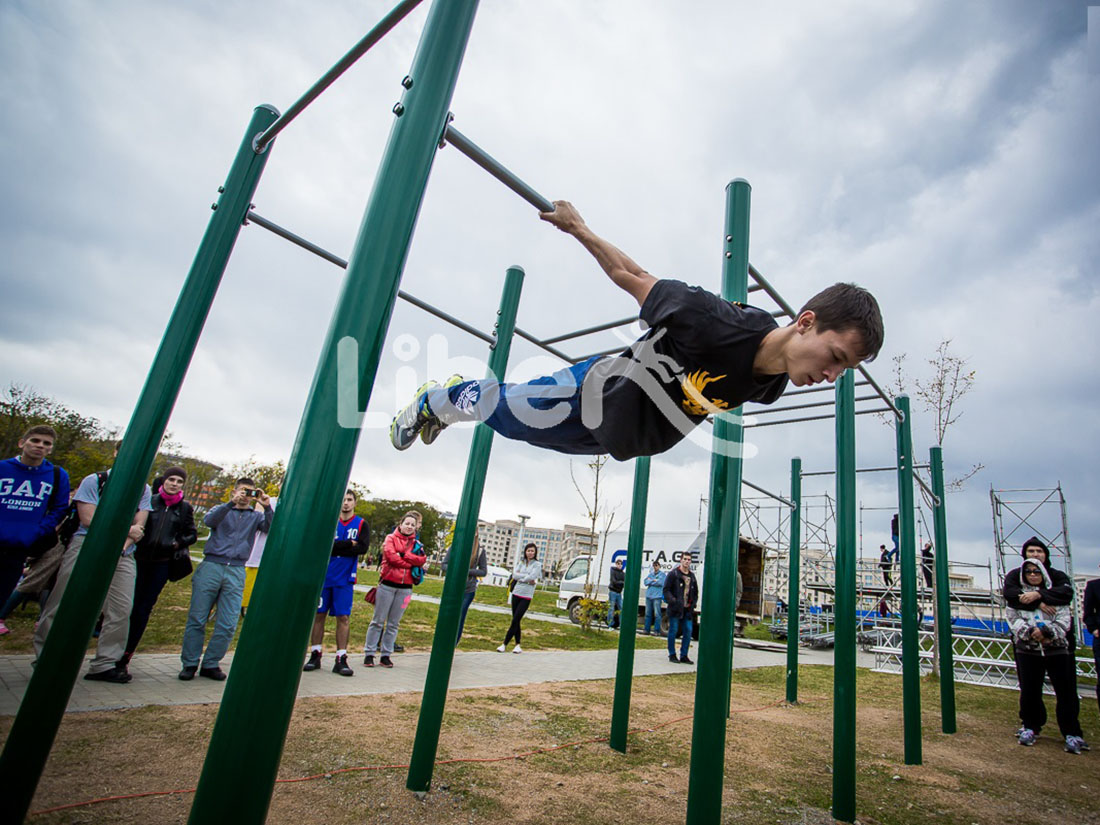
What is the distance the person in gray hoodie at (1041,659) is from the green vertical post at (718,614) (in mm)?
4261

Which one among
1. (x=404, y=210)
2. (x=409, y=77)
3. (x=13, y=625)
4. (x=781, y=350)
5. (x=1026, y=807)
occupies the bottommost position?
(x=13, y=625)

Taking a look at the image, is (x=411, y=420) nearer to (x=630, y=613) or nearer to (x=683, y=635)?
(x=630, y=613)

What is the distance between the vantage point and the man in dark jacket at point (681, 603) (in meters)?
8.58

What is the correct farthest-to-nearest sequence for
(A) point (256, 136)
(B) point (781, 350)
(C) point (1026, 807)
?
(C) point (1026, 807), (A) point (256, 136), (B) point (781, 350)

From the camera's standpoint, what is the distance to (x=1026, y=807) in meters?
3.20

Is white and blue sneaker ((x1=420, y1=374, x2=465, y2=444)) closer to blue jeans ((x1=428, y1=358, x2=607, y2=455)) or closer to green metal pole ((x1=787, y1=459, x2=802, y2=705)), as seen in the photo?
blue jeans ((x1=428, y1=358, x2=607, y2=455))

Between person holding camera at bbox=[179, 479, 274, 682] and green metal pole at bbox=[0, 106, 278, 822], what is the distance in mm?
2277

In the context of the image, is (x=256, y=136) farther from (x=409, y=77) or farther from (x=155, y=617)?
(x=155, y=617)

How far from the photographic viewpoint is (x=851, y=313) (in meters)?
1.89

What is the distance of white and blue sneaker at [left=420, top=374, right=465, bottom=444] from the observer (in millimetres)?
2705

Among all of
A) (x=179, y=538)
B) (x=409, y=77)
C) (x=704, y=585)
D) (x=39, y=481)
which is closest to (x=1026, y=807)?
(x=704, y=585)

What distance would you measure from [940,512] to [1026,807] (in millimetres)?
3164

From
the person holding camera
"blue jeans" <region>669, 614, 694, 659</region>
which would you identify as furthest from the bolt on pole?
"blue jeans" <region>669, 614, 694, 659</region>

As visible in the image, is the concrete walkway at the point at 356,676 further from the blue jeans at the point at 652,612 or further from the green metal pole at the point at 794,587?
the blue jeans at the point at 652,612
